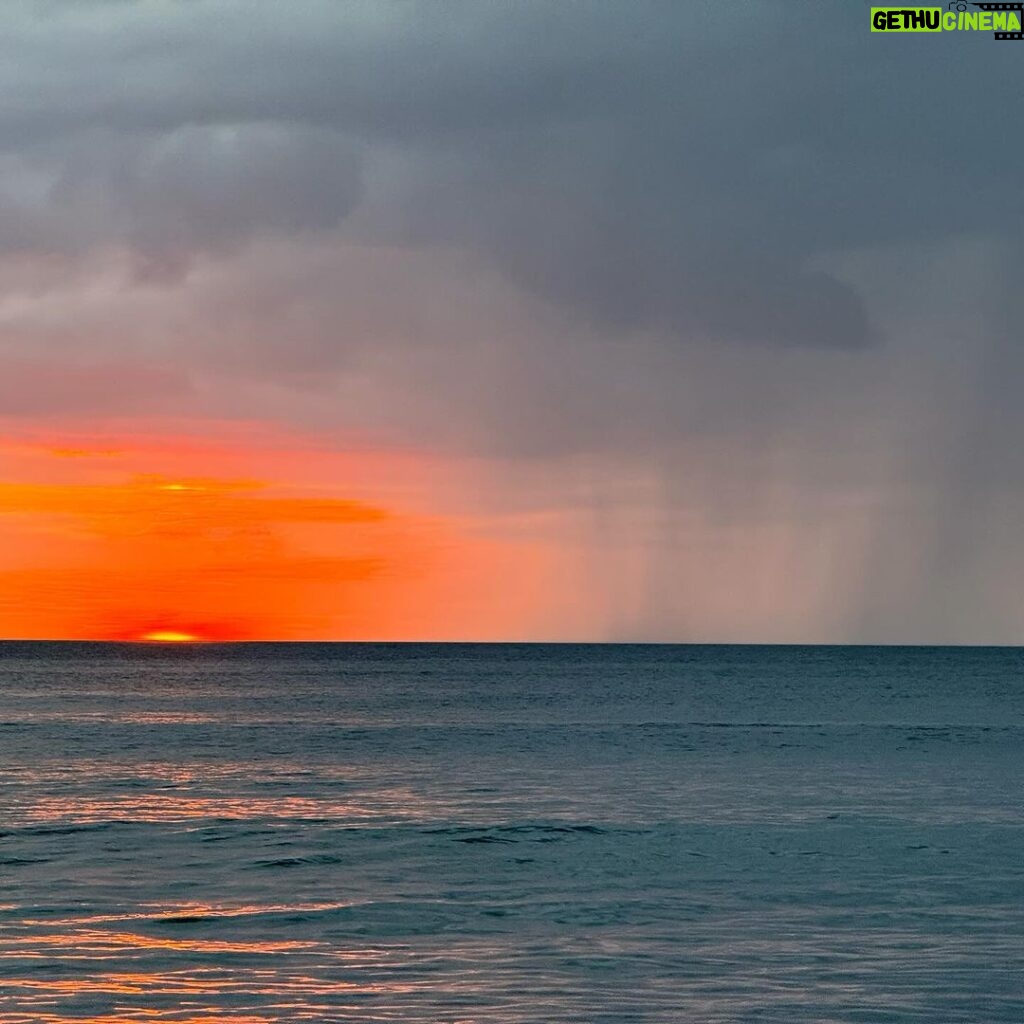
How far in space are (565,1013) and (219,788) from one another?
27482 millimetres

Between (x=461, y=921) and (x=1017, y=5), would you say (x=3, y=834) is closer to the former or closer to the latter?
(x=461, y=921)

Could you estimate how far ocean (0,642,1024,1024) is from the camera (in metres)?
16.6

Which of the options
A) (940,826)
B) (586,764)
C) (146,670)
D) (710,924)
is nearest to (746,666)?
(146,670)

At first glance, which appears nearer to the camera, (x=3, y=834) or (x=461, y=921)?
(x=461, y=921)

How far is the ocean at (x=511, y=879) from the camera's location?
16562mm

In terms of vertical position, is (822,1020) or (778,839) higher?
(778,839)

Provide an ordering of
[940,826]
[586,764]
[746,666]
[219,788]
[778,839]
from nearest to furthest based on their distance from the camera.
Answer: [778,839] < [940,826] < [219,788] < [586,764] < [746,666]

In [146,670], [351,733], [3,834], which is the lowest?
[3,834]

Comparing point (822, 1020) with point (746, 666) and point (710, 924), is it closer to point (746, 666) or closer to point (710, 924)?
point (710, 924)

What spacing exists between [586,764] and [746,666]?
15075cm

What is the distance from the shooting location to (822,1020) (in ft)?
50.4

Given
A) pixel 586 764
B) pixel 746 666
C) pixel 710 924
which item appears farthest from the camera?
pixel 746 666

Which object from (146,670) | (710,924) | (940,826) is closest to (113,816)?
(710,924)

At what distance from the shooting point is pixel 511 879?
25031 millimetres
